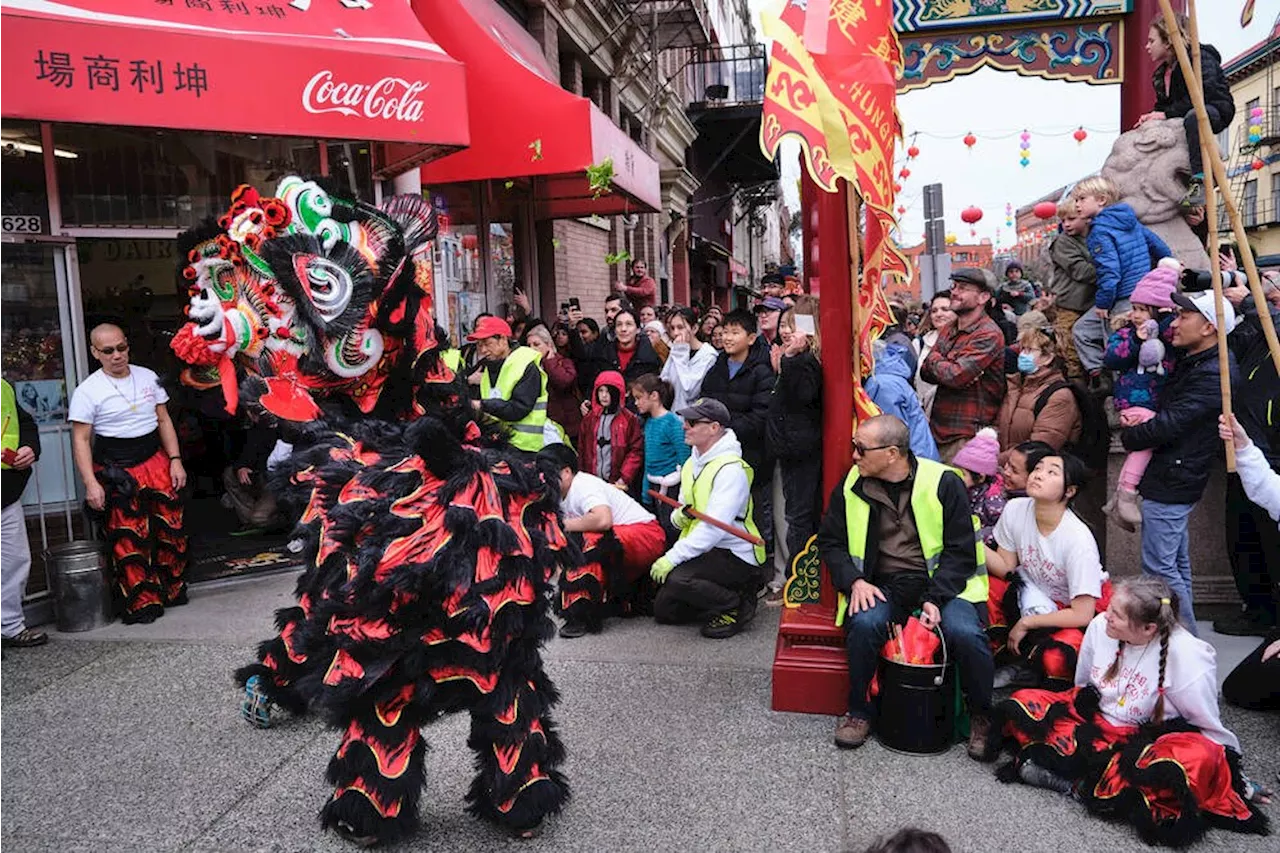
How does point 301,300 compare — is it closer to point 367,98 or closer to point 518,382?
point 518,382

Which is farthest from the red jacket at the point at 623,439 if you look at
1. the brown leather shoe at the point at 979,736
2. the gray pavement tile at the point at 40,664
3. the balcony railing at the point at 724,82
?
the balcony railing at the point at 724,82

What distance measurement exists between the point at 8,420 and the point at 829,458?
435 centimetres

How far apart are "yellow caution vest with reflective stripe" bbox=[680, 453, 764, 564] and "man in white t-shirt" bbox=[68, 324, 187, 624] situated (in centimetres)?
315

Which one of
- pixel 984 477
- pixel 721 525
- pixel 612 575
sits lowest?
pixel 612 575

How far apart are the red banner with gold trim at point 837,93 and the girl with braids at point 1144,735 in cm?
175

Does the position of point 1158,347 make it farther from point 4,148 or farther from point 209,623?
point 4,148

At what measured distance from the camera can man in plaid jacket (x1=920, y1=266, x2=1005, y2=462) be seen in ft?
16.7

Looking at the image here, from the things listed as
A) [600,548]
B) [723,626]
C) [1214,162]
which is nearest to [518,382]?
[600,548]

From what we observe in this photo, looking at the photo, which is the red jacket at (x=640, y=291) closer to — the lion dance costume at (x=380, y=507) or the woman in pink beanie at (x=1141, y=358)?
the woman in pink beanie at (x=1141, y=358)

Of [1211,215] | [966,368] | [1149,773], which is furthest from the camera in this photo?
[966,368]

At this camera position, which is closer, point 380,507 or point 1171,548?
point 380,507

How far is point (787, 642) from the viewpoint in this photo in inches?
161

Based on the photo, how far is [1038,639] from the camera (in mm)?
3830

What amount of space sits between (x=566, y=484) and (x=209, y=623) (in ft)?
7.76
